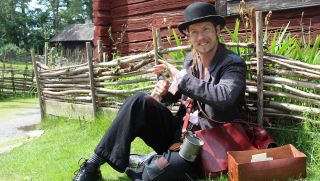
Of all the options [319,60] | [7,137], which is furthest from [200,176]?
[7,137]

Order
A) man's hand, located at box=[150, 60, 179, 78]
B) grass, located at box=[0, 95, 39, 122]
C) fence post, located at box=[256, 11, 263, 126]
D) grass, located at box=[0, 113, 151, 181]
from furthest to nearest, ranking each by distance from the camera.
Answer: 1. grass, located at box=[0, 95, 39, 122]
2. grass, located at box=[0, 113, 151, 181]
3. fence post, located at box=[256, 11, 263, 126]
4. man's hand, located at box=[150, 60, 179, 78]

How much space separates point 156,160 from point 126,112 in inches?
17.4

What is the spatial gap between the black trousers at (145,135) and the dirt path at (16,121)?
4337 mm

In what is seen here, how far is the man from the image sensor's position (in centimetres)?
304

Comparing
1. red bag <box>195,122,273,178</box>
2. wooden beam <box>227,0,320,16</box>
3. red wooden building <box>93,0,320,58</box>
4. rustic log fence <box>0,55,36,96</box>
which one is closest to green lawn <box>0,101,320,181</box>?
red bag <box>195,122,273,178</box>

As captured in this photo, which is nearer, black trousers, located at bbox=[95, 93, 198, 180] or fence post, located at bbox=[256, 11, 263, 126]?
black trousers, located at bbox=[95, 93, 198, 180]

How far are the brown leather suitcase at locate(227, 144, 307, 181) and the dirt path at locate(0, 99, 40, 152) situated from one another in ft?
16.7

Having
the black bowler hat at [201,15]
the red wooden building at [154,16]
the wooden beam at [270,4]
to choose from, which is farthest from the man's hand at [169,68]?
the wooden beam at [270,4]

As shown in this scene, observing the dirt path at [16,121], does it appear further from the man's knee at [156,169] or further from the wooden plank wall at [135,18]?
the man's knee at [156,169]

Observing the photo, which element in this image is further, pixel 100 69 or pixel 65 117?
pixel 65 117

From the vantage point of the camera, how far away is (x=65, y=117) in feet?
23.6

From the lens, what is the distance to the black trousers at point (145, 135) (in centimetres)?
315

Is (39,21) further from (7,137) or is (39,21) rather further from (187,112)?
(187,112)

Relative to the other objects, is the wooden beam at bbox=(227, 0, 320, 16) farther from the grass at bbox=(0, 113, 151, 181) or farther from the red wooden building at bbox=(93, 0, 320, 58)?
the grass at bbox=(0, 113, 151, 181)
